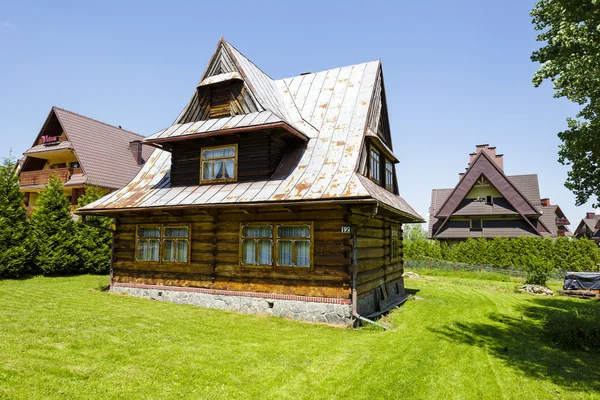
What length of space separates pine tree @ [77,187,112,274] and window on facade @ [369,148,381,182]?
17.0 m

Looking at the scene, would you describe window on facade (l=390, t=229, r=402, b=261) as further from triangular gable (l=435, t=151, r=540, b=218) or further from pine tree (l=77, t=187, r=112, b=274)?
triangular gable (l=435, t=151, r=540, b=218)

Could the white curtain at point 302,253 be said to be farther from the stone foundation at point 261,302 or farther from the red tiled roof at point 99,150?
the red tiled roof at point 99,150

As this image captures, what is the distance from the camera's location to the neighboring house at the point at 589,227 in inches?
2624

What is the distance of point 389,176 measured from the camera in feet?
59.3

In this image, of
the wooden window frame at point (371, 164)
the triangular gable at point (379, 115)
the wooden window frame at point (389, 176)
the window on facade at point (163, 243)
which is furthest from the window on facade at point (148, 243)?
the wooden window frame at point (389, 176)

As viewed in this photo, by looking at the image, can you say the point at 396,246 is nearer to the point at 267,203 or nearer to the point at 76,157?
the point at 267,203

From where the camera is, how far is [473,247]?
32.9m

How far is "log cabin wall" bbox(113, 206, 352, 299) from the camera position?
12.1m

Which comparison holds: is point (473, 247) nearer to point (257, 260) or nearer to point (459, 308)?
point (459, 308)

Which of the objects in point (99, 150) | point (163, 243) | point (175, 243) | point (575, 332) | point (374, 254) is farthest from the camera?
point (99, 150)

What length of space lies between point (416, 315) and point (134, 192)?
12607 mm

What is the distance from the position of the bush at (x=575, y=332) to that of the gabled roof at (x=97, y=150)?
2817 centimetres

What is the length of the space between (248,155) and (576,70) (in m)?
10.8

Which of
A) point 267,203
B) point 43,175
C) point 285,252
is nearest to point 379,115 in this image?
point 267,203
